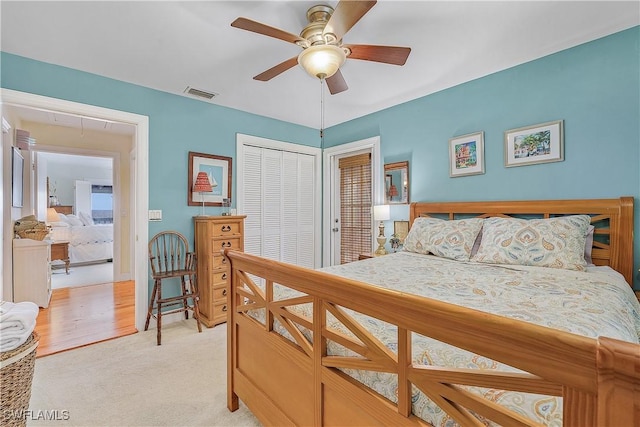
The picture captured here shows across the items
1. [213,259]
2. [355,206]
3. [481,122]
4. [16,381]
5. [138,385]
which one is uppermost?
[481,122]

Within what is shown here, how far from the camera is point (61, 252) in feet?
18.2

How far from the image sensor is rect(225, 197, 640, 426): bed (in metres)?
0.56

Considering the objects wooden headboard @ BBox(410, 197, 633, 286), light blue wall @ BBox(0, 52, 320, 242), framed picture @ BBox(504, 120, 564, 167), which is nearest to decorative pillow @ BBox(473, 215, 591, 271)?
wooden headboard @ BBox(410, 197, 633, 286)

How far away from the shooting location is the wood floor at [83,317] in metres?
2.75

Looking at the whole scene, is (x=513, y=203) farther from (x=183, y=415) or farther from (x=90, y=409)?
(x=90, y=409)

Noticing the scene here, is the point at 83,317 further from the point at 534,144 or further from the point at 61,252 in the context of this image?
the point at 534,144

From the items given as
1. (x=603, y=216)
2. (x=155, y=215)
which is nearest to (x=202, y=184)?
(x=155, y=215)

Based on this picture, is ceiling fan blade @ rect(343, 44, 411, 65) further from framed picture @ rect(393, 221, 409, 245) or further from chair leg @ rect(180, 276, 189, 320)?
chair leg @ rect(180, 276, 189, 320)

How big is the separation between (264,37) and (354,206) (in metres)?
2.78

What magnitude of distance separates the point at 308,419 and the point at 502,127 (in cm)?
290

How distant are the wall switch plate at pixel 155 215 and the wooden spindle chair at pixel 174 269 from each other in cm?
17

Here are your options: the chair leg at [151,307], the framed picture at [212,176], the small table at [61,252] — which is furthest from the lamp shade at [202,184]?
the small table at [61,252]

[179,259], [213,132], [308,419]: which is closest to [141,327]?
[179,259]

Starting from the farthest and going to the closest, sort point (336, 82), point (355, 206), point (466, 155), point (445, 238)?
point (355, 206) → point (466, 155) → point (445, 238) → point (336, 82)
